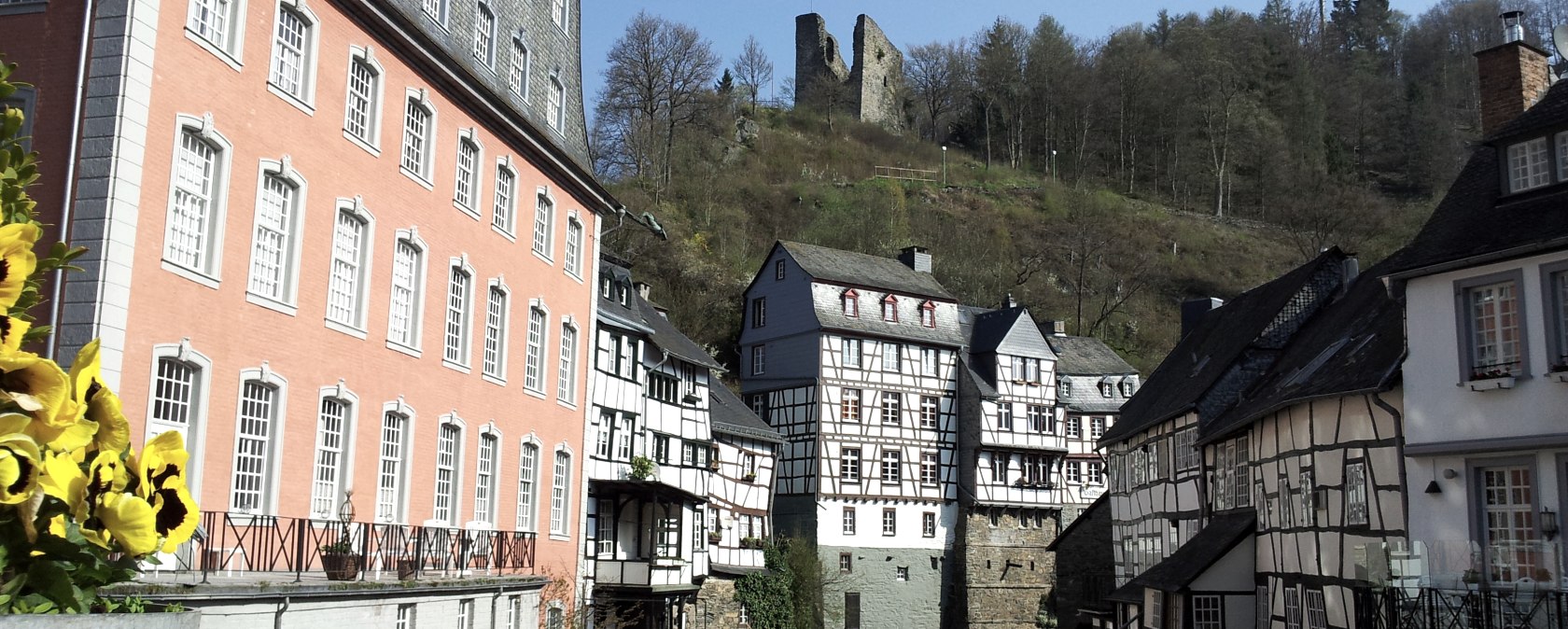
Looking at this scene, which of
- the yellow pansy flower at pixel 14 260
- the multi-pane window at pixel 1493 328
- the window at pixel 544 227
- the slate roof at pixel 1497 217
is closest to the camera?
the yellow pansy flower at pixel 14 260

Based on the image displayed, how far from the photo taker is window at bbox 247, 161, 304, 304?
1598 cm

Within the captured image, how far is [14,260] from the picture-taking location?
14.1 ft

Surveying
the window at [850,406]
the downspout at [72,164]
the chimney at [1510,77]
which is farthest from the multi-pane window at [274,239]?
the window at [850,406]

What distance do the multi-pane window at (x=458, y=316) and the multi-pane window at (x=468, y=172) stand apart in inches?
44.8

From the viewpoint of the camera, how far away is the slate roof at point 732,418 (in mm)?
37938

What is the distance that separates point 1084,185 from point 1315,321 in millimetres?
59942

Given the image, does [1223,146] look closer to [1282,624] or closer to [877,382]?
[877,382]

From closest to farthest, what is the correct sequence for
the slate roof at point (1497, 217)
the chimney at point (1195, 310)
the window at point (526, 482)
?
the slate roof at point (1497, 217) → the window at point (526, 482) → the chimney at point (1195, 310)

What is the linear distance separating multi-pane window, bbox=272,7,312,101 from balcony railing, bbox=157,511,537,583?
17.5 ft

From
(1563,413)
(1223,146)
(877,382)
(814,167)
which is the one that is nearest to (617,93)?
(814,167)

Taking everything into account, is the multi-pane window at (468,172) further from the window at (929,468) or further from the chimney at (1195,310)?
the window at (929,468)

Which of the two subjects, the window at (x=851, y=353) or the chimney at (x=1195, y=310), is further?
the window at (x=851, y=353)

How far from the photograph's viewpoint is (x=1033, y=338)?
50219 mm

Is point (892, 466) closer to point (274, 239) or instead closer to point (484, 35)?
point (484, 35)
